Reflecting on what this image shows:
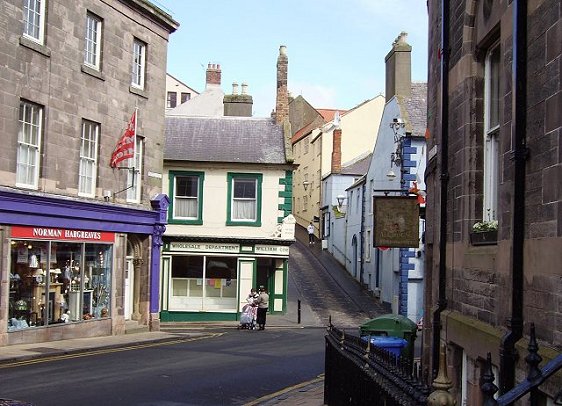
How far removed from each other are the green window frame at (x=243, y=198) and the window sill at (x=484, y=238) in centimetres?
2395

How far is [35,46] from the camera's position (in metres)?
20.1

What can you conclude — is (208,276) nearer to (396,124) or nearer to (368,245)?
(396,124)

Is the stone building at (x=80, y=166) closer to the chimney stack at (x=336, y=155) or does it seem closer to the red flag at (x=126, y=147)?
the red flag at (x=126, y=147)

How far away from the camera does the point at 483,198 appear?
8.94 m

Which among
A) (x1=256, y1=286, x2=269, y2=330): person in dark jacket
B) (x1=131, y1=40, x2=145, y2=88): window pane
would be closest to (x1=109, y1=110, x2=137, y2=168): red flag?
(x1=131, y1=40, x2=145, y2=88): window pane

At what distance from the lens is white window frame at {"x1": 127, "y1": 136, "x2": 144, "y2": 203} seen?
25.0m

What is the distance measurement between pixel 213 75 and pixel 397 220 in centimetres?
3461

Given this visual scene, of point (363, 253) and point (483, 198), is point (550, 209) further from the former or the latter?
point (363, 253)

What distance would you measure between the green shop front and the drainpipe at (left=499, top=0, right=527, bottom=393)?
999 inches

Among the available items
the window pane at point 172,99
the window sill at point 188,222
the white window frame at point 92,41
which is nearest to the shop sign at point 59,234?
the white window frame at point 92,41

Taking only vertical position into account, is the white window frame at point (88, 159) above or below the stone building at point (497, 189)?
above

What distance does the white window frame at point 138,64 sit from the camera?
2542cm

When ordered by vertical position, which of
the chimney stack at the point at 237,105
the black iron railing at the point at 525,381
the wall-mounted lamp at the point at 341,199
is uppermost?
the chimney stack at the point at 237,105

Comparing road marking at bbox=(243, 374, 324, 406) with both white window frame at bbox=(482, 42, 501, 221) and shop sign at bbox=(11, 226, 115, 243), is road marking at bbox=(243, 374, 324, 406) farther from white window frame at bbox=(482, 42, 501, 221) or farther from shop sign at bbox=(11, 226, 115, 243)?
shop sign at bbox=(11, 226, 115, 243)
